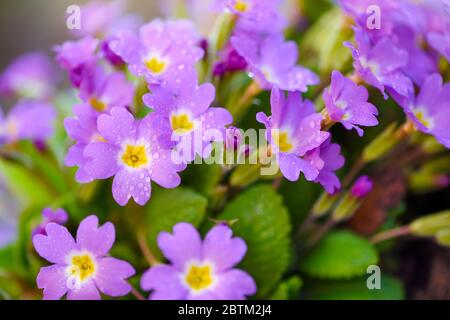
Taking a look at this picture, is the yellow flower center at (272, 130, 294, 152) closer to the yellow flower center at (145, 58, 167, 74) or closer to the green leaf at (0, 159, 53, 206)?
the yellow flower center at (145, 58, 167, 74)

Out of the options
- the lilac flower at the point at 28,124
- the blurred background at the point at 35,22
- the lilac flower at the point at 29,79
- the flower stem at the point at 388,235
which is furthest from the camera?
the blurred background at the point at 35,22

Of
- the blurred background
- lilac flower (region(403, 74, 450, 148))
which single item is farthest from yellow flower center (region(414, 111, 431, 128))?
the blurred background

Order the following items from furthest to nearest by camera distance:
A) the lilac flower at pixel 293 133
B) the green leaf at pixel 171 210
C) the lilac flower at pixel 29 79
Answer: the lilac flower at pixel 29 79
the green leaf at pixel 171 210
the lilac flower at pixel 293 133

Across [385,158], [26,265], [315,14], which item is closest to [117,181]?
[26,265]

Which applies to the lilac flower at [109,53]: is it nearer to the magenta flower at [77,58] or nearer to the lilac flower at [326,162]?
the magenta flower at [77,58]

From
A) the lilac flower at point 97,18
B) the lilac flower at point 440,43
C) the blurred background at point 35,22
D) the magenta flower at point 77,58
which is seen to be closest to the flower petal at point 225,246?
the magenta flower at point 77,58

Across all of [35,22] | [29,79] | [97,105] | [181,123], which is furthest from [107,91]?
[35,22]
